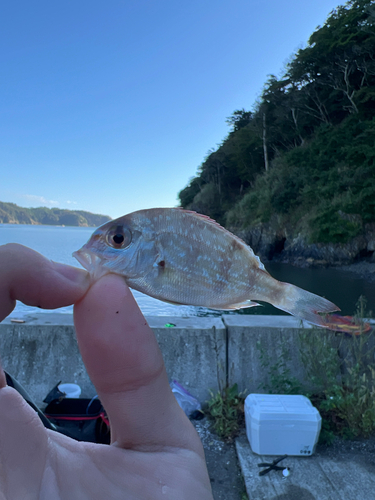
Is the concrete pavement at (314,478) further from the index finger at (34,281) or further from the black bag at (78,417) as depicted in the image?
the index finger at (34,281)

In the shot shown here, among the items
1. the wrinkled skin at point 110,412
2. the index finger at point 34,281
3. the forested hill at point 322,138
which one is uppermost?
the forested hill at point 322,138

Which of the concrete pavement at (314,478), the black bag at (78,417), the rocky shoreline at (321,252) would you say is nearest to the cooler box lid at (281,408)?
the concrete pavement at (314,478)

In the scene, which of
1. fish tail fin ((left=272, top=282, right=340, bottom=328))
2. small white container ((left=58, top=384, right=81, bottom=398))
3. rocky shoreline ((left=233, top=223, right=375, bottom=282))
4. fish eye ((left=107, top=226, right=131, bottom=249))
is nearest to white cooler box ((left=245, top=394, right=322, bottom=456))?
small white container ((left=58, top=384, right=81, bottom=398))

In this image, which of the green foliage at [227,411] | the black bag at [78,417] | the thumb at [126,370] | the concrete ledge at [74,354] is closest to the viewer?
the thumb at [126,370]

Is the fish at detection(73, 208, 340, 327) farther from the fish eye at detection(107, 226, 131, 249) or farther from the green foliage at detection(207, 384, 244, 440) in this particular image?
the green foliage at detection(207, 384, 244, 440)

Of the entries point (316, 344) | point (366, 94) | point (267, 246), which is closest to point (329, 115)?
point (366, 94)

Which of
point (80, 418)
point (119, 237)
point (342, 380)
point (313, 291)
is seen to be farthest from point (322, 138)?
point (119, 237)
